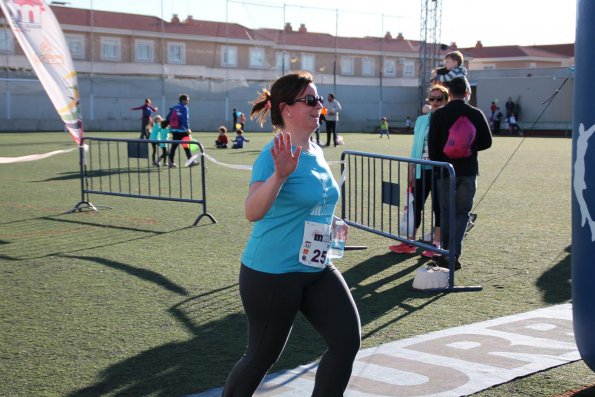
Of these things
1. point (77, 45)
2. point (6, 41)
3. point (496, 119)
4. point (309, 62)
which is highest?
point (77, 45)

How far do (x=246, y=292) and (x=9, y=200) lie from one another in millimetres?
10599

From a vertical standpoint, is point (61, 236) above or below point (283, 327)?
below

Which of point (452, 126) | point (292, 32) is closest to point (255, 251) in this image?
point (452, 126)

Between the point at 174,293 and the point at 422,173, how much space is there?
3001 mm

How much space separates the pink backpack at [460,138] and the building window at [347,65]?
2258 inches

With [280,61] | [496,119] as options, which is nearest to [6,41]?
[280,61]

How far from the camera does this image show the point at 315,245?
3658 millimetres

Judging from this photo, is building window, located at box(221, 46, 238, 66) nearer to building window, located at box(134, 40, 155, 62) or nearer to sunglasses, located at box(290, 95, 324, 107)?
building window, located at box(134, 40, 155, 62)

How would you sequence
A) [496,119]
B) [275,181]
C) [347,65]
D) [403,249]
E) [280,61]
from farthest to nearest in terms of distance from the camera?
[347,65]
[280,61]
[496,119]
[403,249]
[275,181]

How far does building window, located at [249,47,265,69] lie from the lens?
53594 mm

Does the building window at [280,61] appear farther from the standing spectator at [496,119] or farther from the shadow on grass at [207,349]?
the shadow on grass at [207,349]

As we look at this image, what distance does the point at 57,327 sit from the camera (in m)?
5.69

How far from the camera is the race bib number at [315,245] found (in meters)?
3.63

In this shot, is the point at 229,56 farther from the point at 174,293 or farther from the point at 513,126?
the point at 174,293
